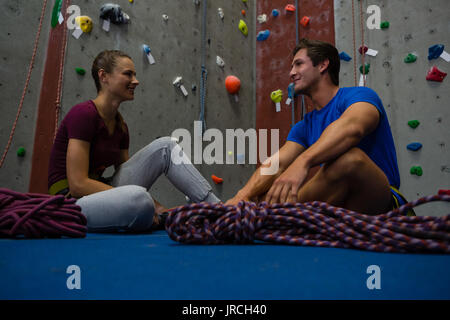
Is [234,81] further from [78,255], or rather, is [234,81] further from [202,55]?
[78,255]

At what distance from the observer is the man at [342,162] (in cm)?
73

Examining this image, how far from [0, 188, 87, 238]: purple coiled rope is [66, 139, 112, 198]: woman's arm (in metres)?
0.29

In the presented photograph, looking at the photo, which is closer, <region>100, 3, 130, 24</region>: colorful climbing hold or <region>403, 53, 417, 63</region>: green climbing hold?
<region>100, 3, 130, 24</region>: colorful climbing hold

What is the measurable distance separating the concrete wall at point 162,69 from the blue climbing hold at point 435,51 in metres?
1.48

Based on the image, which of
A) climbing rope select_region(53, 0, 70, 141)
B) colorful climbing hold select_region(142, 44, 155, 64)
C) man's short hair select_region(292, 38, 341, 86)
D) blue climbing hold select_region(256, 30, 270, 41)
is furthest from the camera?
blue climbing hold select_region(256, 30, 270, 41)

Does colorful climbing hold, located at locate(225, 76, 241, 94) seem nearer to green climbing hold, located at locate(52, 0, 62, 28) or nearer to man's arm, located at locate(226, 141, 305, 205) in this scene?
green climbing hold, located at locate(52, 0, 62, 28)

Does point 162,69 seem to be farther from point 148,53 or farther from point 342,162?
point 342,162

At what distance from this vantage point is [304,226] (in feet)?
1.90

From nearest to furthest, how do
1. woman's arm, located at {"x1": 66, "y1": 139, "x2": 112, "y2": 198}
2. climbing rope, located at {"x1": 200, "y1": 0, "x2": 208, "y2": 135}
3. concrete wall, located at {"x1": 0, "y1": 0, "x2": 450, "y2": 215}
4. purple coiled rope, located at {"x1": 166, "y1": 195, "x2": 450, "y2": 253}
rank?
purple coiled rope, located at {"x1": 166, "y1": 195, "x2": 450, "y2": 253} → woman's arm, located at {"x1": 66, "y1": 139, "x2": 112, "y2": 198} → concrete wall, located at {"x1": 0, "y1": 0, "x2": 450, "y2": 215} → climbing rope, located at {"x1": 200, "y1": 0, "x2": 208, "y2": 135}

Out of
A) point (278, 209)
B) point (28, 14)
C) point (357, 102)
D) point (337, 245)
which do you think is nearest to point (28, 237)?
point (278, 209)

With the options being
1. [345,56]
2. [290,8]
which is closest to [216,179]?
[345,56]

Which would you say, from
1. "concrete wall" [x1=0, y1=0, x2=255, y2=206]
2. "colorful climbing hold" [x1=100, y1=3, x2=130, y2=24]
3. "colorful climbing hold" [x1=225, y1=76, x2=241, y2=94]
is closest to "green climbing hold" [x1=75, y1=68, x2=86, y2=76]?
"concrete wall" [x1=0, y1=0, x2=255, y2=206]

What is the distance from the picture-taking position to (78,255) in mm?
508

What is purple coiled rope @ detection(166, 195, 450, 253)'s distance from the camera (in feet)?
1.62
